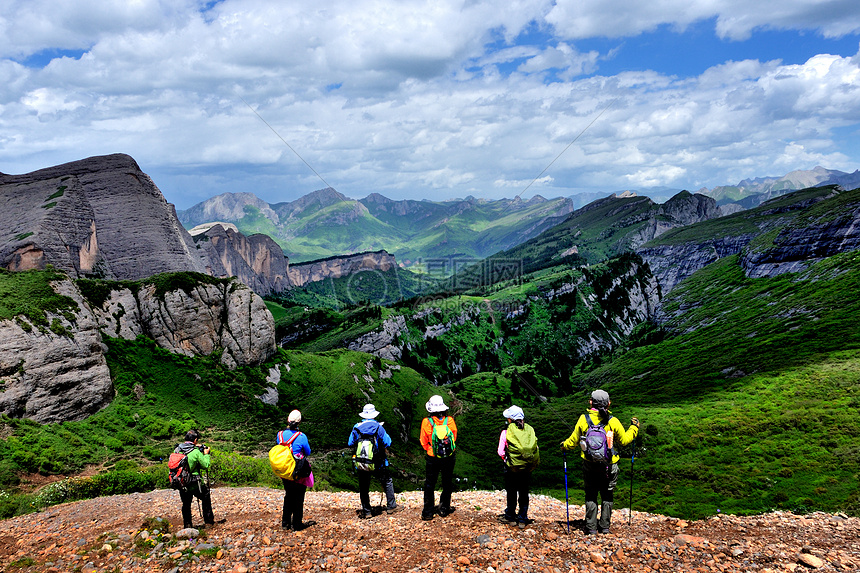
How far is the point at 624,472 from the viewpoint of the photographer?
188 feet

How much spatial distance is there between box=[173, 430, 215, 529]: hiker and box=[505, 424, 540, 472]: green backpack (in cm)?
1049

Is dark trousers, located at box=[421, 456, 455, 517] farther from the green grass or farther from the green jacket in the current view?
the green grass

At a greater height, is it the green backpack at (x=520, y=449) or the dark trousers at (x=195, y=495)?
the green backpack at (x=520, y=449)

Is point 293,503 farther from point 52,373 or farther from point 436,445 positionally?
point 52,373

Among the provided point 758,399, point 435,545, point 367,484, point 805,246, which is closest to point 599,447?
point 435,545

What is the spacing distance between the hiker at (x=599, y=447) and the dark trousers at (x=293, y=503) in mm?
8837

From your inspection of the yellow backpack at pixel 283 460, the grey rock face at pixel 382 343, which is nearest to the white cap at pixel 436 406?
the yellow backpack at pixel 283 460

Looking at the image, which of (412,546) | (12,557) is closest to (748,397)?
(412,546)

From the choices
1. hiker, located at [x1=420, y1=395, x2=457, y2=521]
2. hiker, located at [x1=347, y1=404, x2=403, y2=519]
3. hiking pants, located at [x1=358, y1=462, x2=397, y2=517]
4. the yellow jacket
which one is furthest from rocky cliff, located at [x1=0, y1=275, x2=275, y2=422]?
the yellow jacket

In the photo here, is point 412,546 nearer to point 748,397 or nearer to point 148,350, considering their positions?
point 148,350

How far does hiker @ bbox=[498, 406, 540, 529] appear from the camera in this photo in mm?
13094

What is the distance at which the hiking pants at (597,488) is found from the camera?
12328 mm

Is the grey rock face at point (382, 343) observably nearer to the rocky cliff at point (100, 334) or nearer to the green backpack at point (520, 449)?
the rocky cliff at point (100, 334)

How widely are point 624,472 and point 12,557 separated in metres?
63.7
